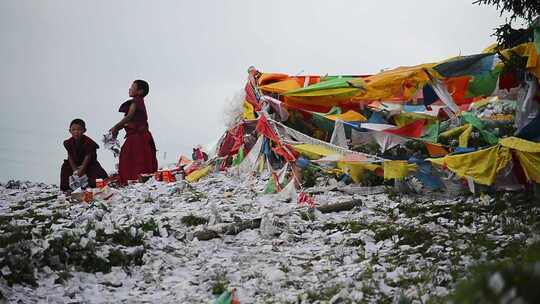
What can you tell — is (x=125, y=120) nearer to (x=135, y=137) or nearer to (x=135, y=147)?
(x=135, y=137)

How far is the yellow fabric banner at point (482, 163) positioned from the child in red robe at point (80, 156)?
9.16 metres

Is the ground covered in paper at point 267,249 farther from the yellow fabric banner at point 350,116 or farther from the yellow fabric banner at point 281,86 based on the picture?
the yellow fabric banner at point 281,86

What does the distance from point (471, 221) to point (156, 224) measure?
477 cm

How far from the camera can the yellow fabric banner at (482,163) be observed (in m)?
8.66

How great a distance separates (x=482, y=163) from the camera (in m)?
8.84

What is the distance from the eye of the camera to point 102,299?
5.57m

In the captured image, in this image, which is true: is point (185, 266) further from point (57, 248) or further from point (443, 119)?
point (443, 119)

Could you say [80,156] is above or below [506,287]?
above

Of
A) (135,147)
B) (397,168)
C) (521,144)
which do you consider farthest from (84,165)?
(521,144)

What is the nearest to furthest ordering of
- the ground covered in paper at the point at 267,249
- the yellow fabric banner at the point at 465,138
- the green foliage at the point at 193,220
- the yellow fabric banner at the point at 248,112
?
the ground covered in paper at the point at 267,249, the green foliage at the point at 193,220, the yellow fabric banner at the point at 465,138, the yellow fabric banner at the point at 248,112

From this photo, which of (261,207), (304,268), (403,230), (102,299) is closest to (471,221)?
(403,230)

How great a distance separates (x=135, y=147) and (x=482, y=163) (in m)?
9.09

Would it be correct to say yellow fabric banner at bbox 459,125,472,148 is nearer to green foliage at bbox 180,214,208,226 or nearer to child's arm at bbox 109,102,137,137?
green foliage at bbox 180,214,208,226

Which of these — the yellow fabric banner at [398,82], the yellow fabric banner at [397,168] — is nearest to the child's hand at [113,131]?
the yellow fabric banner at [398,82]
